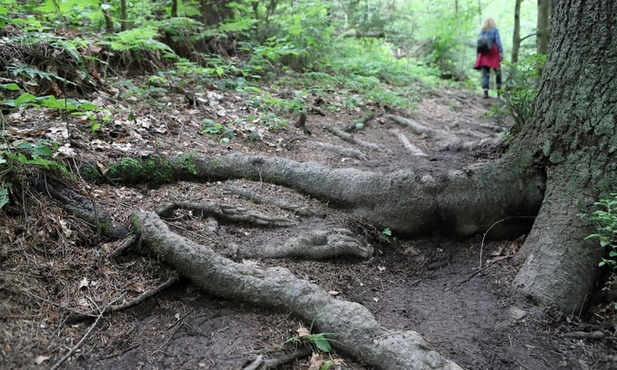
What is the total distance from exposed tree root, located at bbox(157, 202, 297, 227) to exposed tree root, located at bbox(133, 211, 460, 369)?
511 mm

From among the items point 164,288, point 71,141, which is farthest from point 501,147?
point 71,141

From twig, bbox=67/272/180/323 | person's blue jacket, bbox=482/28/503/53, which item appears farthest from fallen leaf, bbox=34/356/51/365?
person's blue jacket, bbox=482/28/503/53

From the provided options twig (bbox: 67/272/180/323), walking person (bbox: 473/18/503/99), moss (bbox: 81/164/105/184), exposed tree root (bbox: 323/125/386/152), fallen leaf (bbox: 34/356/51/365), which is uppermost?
walking person (bbox: 473/18/503/99)

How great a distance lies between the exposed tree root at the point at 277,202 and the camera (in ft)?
12.5

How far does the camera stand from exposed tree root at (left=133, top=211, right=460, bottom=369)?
2.33 metres

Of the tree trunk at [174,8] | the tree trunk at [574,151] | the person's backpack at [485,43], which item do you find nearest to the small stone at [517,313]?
the tree trunk at [574,151]

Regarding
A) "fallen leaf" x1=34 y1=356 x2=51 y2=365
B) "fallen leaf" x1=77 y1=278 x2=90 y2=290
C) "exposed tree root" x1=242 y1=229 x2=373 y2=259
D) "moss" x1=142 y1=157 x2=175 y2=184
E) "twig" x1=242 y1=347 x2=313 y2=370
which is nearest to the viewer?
"fallen leaf" x1=34 y1=356 x2=51 y2=365

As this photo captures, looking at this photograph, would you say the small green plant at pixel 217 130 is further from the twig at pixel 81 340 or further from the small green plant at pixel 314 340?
the small green plant at pixel 314 340

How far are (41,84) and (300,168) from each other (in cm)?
291

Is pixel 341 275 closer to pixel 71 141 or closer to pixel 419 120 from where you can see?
pixel 71 141

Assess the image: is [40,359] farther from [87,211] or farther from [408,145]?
[408,145]

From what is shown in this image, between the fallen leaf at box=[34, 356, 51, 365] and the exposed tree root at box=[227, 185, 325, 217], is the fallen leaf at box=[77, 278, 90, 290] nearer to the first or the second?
the fallen leaf at box=[34, 356, 51, 365]

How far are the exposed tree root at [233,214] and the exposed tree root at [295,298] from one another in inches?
20.1

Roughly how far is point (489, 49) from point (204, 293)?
431 inches
